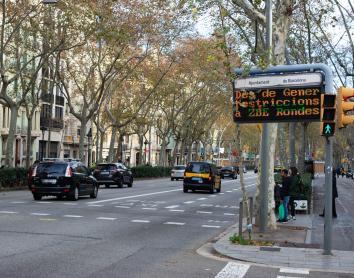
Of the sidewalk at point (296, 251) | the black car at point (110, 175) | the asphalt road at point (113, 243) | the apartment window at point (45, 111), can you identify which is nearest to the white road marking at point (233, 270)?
the asphalt road at point (113, 243)

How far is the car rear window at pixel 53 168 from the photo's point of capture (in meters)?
22.6

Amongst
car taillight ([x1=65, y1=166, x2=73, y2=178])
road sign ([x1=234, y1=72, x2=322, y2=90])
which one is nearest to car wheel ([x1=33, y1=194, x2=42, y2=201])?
car taillight ([x1=65, y1=166, x2=73, y2=178])

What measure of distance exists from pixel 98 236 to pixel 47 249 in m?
2.27

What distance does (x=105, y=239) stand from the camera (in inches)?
483

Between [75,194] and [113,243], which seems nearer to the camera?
[113,243]

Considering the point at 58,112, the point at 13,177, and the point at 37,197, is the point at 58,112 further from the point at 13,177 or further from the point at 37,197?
the point at 37,197

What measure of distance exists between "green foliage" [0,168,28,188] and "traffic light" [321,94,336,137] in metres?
21.4

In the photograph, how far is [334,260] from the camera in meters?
10.4

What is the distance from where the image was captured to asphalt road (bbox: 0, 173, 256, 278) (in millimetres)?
8844

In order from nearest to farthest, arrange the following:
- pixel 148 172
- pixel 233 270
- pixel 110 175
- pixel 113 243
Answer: pixel 233 270, pixel 113 243, pixel 110 175, pixel 148 172

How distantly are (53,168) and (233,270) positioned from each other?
579 inches

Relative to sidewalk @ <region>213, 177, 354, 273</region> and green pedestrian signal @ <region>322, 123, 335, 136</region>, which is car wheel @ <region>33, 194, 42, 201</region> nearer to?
sidewalk @ <region>213, 177, 354, 273</region>

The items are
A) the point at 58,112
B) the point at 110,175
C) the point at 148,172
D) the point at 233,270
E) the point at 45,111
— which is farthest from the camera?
the point at 58,112

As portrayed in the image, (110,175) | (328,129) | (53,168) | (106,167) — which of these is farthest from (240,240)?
(106,167)
